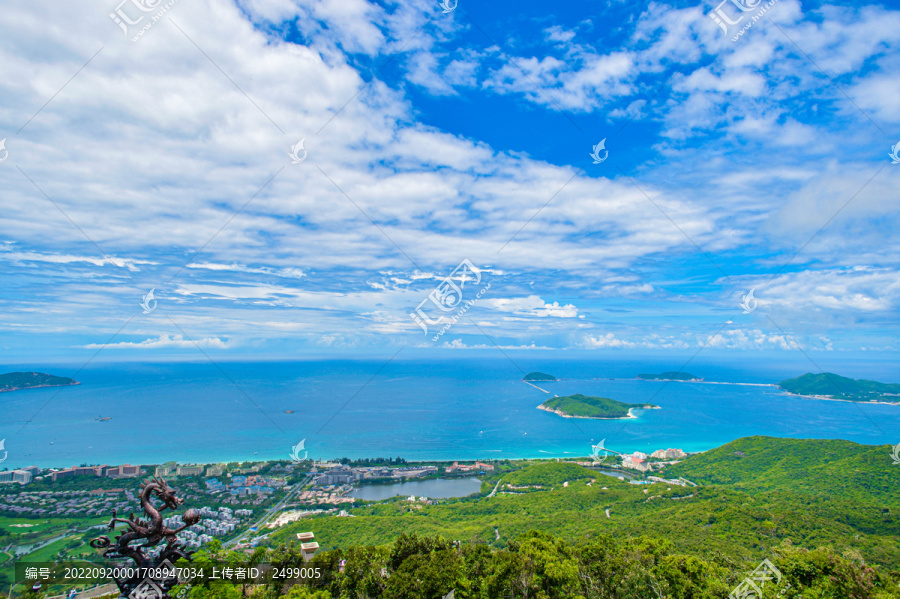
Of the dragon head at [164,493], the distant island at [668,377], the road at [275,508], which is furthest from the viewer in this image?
the distant island at [668,377]

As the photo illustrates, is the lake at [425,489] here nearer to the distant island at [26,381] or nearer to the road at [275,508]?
the road at [275,508]

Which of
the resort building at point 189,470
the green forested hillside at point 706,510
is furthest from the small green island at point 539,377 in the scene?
the resort building at point 189,470

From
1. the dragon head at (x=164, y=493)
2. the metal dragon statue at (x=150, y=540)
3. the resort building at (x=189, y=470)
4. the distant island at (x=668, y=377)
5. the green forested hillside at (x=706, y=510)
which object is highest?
the distant island at (x=668, y=377)

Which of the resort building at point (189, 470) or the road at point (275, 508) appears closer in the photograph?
the road at point (275, 508)

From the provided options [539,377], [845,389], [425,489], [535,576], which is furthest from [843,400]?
[535,576]

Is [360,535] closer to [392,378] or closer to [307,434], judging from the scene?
[307,434]

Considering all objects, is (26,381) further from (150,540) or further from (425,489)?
(150,540)
